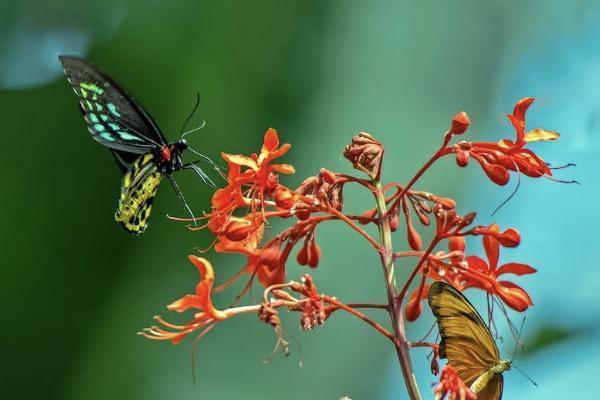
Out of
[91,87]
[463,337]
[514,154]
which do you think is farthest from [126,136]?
[463,337]

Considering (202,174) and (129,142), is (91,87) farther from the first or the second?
(202,174)

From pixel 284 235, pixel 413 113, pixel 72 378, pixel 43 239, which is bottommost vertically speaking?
pixel 72 378

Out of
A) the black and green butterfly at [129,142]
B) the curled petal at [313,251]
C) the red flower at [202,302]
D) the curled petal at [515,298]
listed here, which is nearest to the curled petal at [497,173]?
the curled petal at [515,298]

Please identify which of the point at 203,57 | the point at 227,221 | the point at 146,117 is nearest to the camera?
the point at 227,221

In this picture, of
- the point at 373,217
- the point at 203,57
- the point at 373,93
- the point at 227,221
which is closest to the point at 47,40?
the point at 203,57

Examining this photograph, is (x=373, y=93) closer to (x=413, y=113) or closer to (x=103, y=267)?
(x=413, y=113)

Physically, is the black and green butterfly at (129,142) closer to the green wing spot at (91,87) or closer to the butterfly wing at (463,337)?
the green wing spot at (91,87)

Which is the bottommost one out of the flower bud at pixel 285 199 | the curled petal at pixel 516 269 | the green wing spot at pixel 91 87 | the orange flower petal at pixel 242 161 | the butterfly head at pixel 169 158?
the curled petal at pixel 516 269
